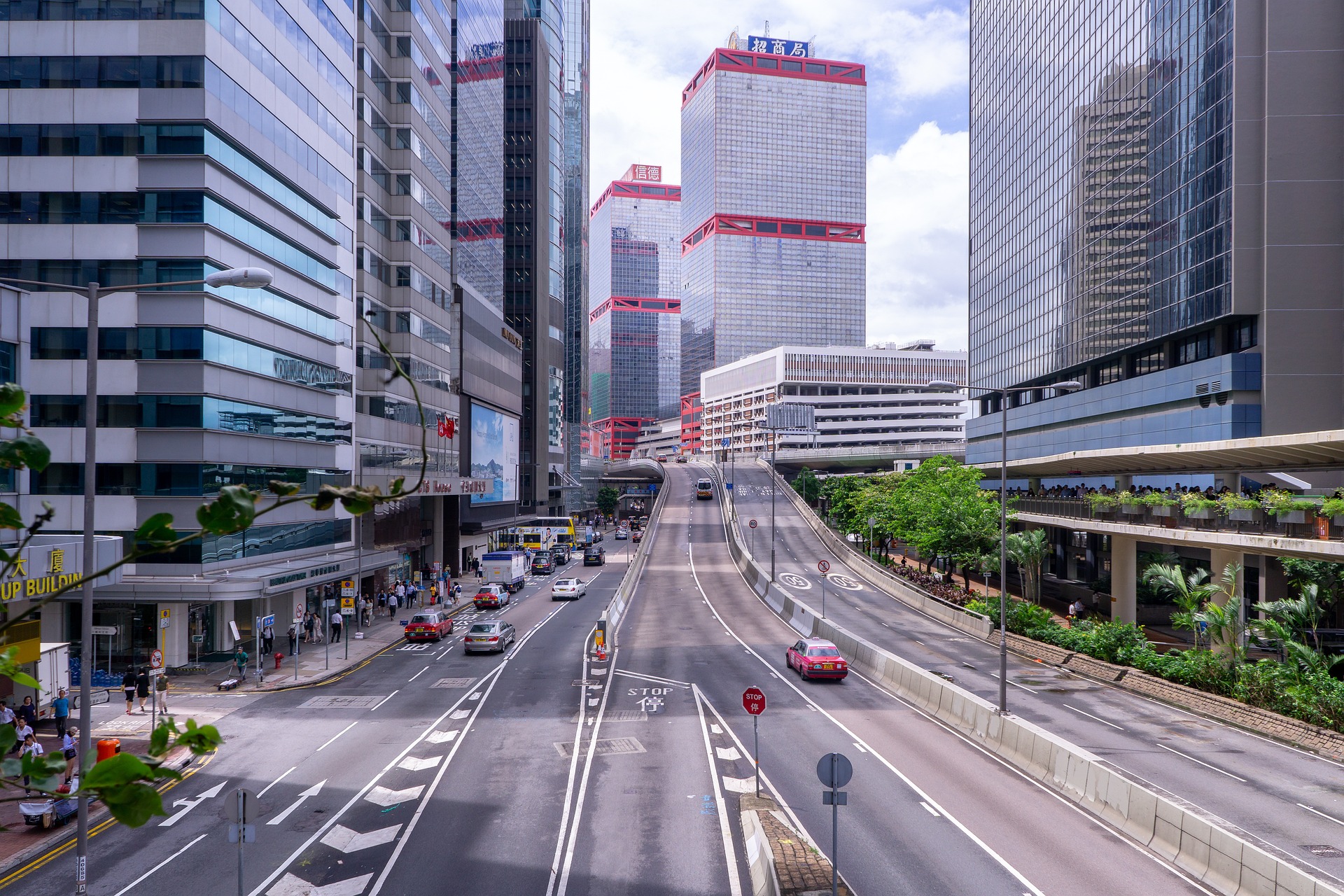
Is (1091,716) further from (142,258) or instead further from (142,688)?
(142,258)

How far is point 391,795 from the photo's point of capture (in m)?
20.6

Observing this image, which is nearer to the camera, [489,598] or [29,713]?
[29,713]

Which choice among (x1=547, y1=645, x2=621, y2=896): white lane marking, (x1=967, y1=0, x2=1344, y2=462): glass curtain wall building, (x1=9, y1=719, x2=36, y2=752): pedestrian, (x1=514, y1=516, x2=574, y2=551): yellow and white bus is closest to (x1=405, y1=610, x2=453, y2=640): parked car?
(x1=547, y1=645, x2=621, y2=896): white lane marking

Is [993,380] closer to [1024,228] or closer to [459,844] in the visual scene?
[1024,228]

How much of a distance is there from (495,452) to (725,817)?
66.6 meters

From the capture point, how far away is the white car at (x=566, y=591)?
61.2 metres

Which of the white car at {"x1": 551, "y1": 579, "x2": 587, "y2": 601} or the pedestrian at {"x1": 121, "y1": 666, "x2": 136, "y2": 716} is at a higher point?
the pedestrian at {"x1": 121, "y1": 666, "x2": 136, "y2": 716}

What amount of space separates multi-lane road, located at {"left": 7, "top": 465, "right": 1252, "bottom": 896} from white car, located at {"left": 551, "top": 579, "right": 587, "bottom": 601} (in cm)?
2505

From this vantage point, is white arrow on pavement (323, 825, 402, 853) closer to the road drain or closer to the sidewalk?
the road drain

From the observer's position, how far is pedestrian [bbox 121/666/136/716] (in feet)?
95.7

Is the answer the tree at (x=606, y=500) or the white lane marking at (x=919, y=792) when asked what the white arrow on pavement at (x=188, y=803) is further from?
→ the tree at (x=606, y=500)

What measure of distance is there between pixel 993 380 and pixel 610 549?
47044mm

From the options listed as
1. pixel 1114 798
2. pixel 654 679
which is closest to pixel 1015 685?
pixel 654 679

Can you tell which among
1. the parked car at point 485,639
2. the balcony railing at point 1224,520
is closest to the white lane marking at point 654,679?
the parked car at point 485,639
